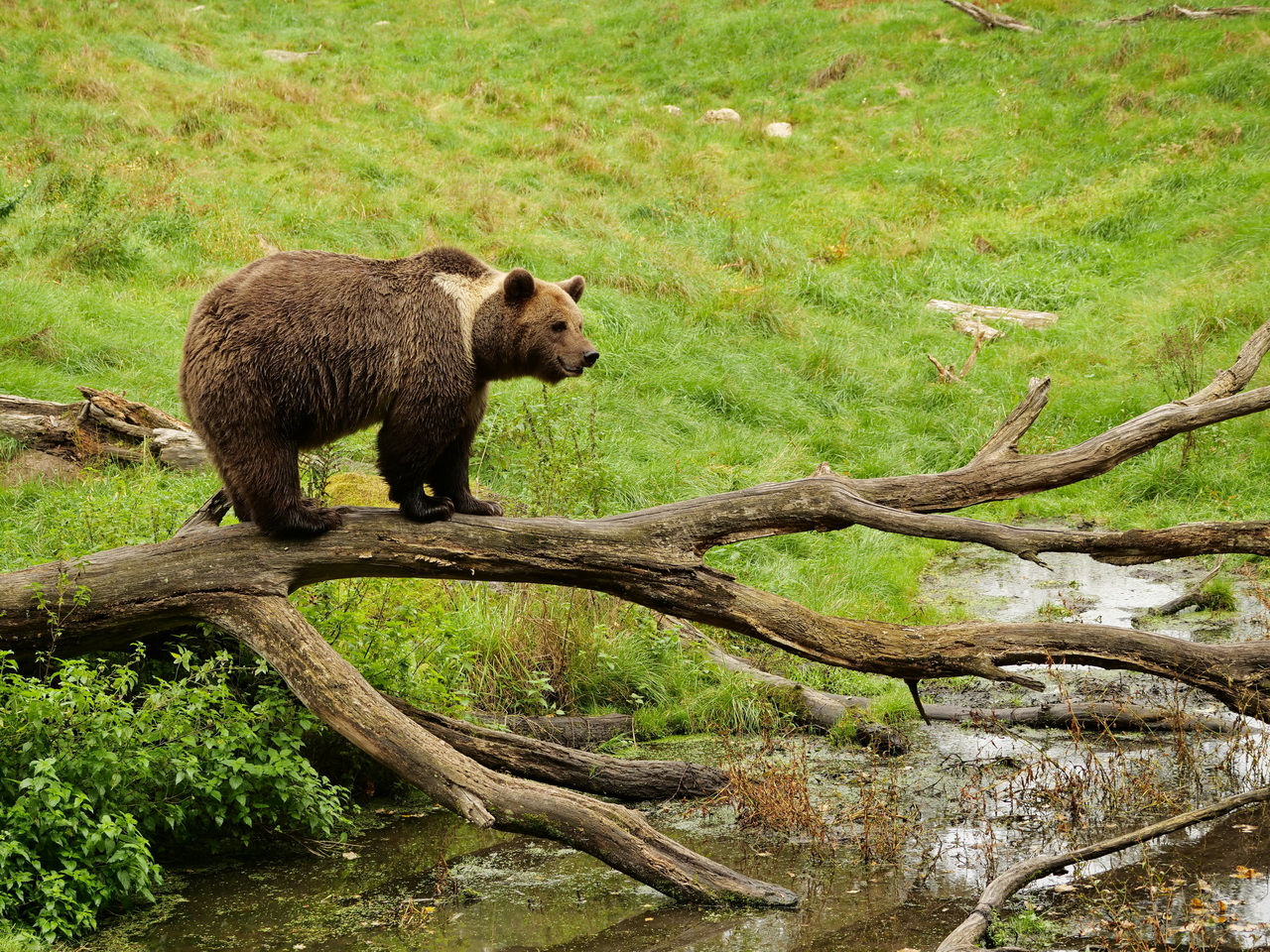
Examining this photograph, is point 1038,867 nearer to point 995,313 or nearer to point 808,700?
point 808,700

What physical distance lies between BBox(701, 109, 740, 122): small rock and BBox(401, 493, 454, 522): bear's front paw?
17.3 meters

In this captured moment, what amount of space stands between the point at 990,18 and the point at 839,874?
2232cm

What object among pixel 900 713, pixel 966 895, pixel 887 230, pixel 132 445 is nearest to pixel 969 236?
pixel 887 230

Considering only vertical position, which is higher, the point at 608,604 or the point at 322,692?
the point at 322,692

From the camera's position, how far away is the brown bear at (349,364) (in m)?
5.66

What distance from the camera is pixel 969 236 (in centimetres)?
1692

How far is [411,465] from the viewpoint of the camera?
5.84 metres

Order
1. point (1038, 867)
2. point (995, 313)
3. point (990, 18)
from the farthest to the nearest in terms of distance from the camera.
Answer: point (990, 18) < point (995, 313) < point (1038, 867)

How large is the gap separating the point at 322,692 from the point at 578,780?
1855mm

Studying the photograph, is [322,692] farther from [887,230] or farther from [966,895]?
[887,230]

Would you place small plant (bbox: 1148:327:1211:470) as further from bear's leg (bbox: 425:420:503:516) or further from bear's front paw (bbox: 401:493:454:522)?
bear's front paw (bbox: 401:493:454:522)

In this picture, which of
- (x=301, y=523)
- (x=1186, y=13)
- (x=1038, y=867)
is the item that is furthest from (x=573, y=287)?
(x=1186, y=13)

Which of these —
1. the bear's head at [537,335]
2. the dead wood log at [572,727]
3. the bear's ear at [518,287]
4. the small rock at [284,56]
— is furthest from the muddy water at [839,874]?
the small rock at [284,56]

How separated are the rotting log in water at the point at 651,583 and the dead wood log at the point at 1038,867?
0.69 meters
